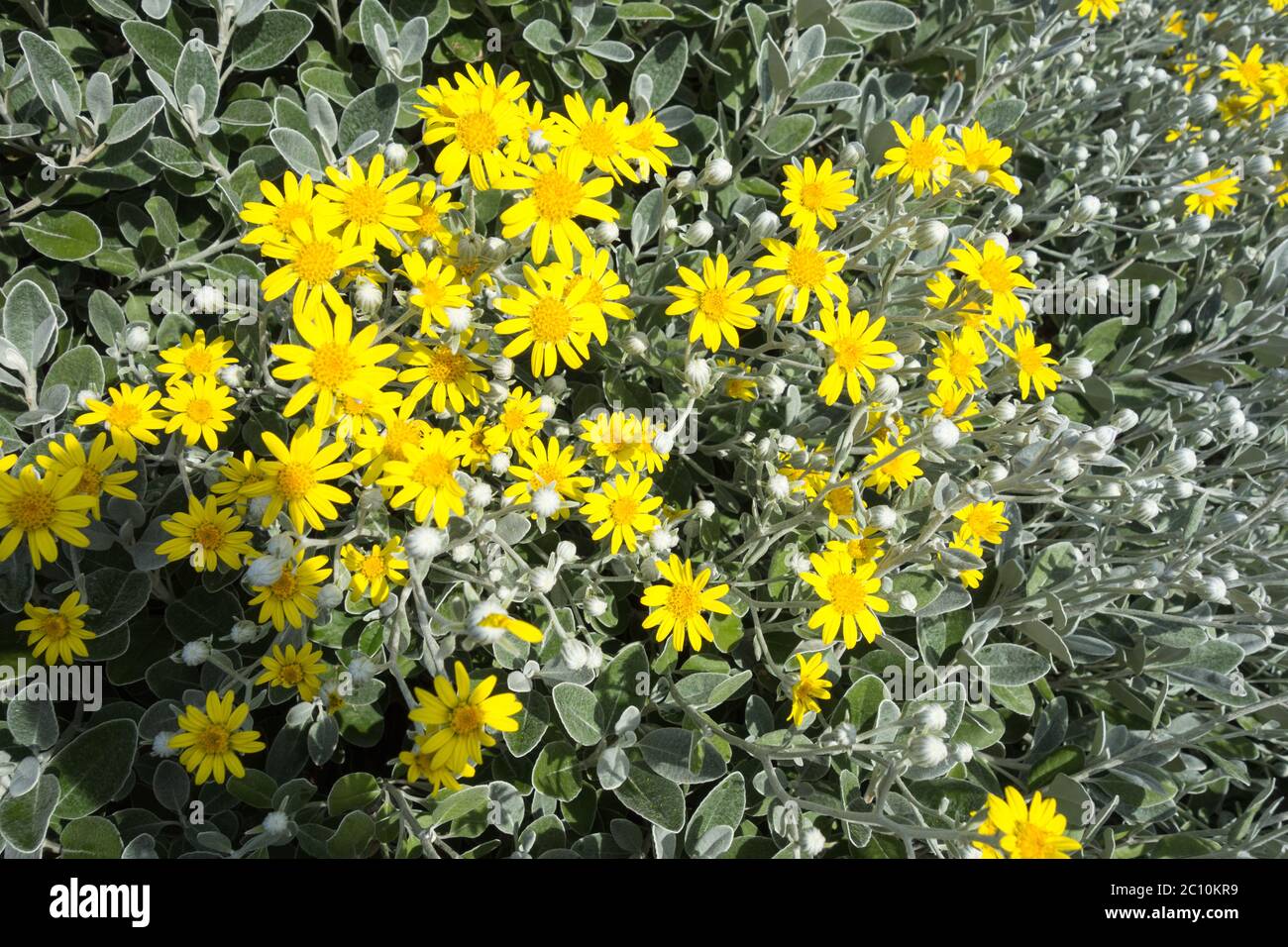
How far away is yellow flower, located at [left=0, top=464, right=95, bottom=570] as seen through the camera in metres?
2.33

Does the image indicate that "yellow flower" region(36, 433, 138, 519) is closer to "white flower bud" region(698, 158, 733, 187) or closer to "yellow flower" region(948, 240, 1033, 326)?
"white flower bud" region(698, 158, 733, 187)

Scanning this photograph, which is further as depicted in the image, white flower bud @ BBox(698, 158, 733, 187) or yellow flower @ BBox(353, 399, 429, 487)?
white flower bud @ BBox(698, 158, 733, 187)

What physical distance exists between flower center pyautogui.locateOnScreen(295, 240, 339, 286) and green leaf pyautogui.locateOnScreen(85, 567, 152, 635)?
3.39 ft

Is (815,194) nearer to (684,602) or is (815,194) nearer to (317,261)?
(684,602)

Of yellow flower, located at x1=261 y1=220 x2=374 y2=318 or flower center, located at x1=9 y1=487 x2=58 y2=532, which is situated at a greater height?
yellow flower, located at x1=261 y1=220 x2=374 y2=318

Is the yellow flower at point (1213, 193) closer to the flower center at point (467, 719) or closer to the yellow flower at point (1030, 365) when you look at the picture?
the yellow flower at point (1030, 365)

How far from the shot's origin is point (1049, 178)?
13.5 ft

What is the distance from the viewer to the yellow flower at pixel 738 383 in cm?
288

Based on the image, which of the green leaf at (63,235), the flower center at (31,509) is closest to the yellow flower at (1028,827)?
the flower center at (31,509)

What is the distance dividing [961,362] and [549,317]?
1.30m

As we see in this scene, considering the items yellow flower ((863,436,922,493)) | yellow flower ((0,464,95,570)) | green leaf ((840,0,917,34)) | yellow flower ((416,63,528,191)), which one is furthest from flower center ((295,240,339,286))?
green leaf ((840,0,917,34))

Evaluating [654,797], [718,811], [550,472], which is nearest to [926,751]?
[718,811]

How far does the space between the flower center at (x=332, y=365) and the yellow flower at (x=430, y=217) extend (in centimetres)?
43

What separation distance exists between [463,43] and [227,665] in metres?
2.40
